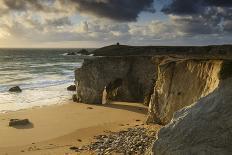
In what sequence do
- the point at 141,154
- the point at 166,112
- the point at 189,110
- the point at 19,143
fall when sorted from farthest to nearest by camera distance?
the point at 166,112 → the point at 19,143 → the point at 141,154 → the point at 189,110

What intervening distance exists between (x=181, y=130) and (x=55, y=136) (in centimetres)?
1208

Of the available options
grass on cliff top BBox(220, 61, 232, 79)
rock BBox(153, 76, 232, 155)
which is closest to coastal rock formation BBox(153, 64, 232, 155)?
rock BBox(153, 76, 232, 155)

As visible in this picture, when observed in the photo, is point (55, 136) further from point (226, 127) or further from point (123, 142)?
point (226, 127)

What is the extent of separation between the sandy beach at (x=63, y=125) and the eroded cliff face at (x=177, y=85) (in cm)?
204

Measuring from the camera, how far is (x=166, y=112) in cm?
2241

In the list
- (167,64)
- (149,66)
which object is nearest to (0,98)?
(149,66)

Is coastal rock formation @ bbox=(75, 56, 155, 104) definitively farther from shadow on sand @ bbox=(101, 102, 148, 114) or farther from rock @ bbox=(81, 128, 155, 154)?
rock @ bbox=(81, 128, 155, 154)

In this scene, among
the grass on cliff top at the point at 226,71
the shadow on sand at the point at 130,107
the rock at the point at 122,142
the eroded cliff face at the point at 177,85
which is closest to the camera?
the grass on cliff top at the point at 226,71

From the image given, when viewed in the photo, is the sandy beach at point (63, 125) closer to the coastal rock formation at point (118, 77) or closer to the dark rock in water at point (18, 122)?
the dark rock in water at point (18, 122)

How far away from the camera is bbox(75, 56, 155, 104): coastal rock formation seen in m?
34.2

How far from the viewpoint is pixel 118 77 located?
1379 inches

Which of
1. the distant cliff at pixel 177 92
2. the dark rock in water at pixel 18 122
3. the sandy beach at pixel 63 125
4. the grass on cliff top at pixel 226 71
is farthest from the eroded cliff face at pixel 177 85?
the dark rock in water at pixel 18 122

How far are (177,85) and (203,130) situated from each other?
35.2 feet

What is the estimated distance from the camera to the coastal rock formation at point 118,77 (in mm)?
34156
